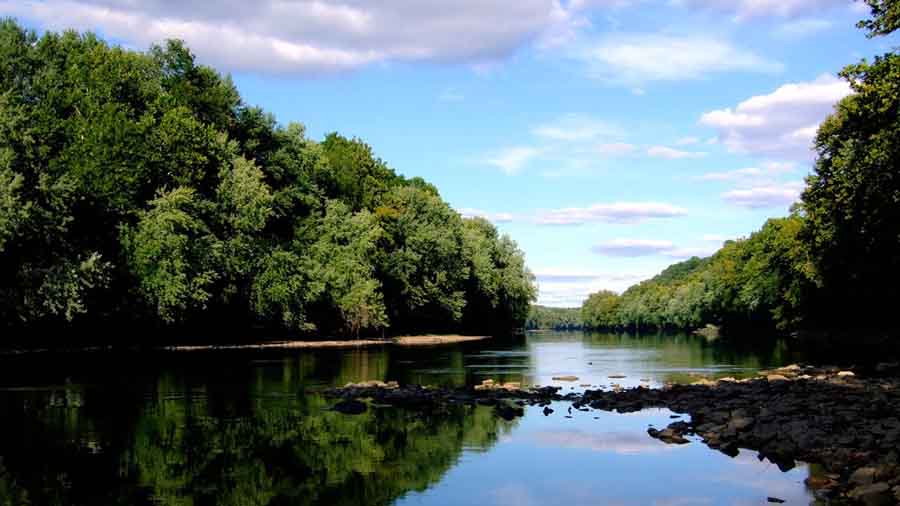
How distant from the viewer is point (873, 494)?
16.9m

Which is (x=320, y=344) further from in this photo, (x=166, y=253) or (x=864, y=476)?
(x=864, y=476)

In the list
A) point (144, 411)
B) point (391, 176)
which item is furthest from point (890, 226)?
point (391, 176)

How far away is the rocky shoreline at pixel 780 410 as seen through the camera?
19094mm

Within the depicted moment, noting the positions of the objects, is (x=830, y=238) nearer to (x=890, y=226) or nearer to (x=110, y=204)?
(x=890, y=226)

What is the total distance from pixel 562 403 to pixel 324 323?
59.5 meters

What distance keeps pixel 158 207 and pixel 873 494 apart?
180ft

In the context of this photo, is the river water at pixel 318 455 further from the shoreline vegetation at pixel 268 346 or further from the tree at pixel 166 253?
the shoreline vegetation at pixel 268 346

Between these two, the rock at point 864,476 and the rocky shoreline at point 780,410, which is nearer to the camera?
the rock at point 864,476

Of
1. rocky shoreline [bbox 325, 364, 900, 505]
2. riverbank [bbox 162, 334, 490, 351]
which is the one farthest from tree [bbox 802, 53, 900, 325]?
riverbank [bbox 162, 334, 490, 351]

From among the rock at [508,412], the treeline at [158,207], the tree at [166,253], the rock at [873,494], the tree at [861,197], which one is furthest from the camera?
the tree at [166,253]

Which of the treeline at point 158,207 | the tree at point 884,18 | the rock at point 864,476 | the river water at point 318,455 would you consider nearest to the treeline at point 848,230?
the tree at point 884,18

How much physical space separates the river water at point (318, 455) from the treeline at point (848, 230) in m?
21.7

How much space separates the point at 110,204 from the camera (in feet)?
201

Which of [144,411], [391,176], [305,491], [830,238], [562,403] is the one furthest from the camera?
[391,176]
